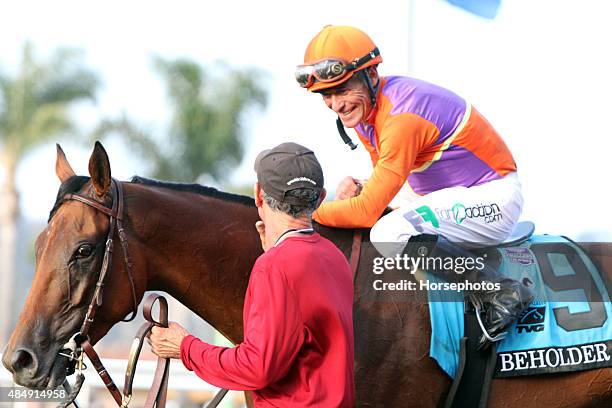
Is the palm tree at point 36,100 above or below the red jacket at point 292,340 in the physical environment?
below

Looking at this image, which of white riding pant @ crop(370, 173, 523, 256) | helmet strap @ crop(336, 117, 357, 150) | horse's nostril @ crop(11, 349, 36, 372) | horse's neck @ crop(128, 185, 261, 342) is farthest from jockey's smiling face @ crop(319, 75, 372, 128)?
horse's nostril @ crop(11, 349, 36, 372)

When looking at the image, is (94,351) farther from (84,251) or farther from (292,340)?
(292,340)

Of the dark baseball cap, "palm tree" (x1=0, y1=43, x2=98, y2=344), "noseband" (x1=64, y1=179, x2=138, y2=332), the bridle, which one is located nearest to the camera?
the dark baseball cap

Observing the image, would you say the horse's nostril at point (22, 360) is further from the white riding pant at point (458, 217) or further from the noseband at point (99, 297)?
the white riding pant at point (458, 217)

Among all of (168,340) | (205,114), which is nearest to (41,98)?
(205,114)

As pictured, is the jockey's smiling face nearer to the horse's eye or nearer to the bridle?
the bridle

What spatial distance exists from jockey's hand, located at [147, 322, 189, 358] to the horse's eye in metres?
0.76

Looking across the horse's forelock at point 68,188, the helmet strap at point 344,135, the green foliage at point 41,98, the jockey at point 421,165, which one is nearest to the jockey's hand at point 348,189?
the jockey at point 421,165

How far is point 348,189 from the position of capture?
4.22 m

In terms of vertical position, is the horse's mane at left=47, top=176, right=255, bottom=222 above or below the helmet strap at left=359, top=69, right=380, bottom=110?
below

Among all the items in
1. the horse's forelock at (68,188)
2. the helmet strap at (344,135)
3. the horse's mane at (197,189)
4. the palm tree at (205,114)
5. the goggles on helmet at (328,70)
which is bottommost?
the palm tree at (205,114)

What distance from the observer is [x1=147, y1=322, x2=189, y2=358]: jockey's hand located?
2728 millimetres

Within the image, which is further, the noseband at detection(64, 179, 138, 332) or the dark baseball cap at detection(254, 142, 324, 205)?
the noseband at detection(64, 179, 138, 332)

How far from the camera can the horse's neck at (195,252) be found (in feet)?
12.1
